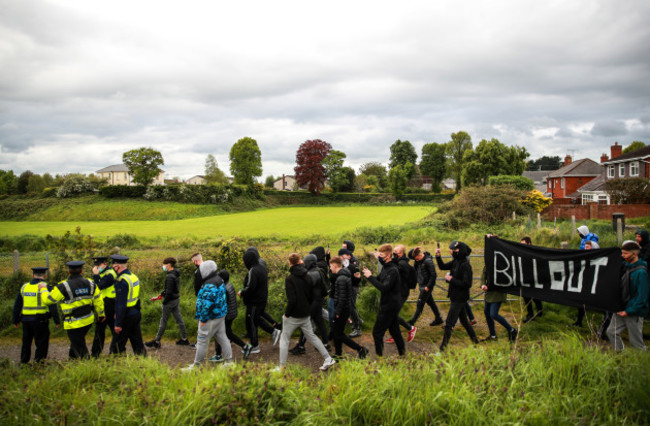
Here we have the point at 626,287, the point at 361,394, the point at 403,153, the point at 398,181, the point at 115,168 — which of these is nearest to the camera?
the point at 361,394

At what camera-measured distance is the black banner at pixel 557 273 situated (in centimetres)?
665

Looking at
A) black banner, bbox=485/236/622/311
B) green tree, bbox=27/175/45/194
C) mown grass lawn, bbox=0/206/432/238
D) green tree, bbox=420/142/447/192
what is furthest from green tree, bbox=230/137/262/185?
black banner, bbox=485/236/622/311

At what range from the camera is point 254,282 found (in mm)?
7191

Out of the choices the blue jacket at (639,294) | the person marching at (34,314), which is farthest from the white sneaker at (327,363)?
the person marching at (34,314)

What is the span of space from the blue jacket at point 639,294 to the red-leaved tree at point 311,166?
72125 millimetres

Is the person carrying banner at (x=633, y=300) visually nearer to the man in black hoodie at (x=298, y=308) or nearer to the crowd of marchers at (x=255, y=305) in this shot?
the crowd of marchers at (x=255, y=305)

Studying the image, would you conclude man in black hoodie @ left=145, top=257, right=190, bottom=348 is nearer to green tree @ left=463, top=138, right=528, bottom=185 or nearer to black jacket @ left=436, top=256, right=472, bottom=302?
black jacket @ left=436, top=256, right=472, bottom=302

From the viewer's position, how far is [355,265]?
784 cm

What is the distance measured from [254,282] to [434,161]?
320ft

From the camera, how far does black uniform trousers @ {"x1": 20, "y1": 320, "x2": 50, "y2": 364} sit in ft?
21.5

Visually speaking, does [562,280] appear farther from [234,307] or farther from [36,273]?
[36,273]

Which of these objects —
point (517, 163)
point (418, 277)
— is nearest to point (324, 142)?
point (517, 163)

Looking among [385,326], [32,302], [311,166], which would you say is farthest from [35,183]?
[385,326]

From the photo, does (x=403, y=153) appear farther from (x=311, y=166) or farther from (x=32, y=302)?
A: (x=32, y=302)
